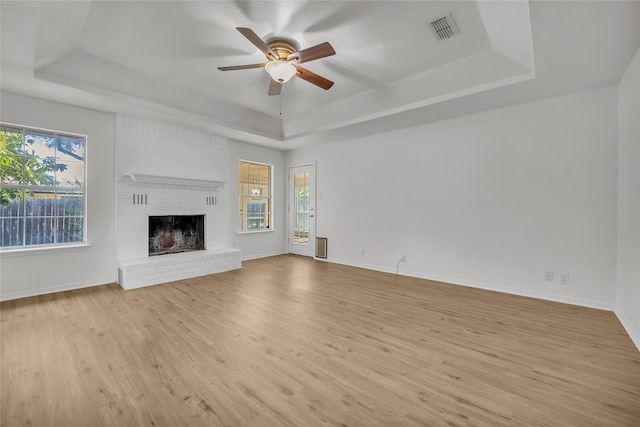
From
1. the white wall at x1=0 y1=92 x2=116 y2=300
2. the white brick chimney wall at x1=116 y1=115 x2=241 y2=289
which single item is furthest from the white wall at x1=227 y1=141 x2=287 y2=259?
the white wall at x1=0 y1=92 x2=116 y2=300

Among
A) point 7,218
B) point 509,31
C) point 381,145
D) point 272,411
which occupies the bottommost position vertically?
point 272,411

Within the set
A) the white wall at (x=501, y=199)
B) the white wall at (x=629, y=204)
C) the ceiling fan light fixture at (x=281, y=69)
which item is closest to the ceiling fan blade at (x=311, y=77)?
the ceiling fan light fixture at (x=281, y=69)

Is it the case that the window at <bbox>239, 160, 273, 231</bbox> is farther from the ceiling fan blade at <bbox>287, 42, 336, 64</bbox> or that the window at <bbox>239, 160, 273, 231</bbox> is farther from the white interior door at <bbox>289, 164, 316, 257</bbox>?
the ceiling fan blade at <bbox>287, 42, 336, 64</bbox>

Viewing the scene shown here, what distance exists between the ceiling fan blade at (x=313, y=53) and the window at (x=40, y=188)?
11.6 feet

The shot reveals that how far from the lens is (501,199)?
13.4ft

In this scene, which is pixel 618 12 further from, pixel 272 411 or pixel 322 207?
pixel 322 207

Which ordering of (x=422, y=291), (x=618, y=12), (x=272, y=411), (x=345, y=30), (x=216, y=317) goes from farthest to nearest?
1. (x=422, y=291)
2. (x=216, y=317)
3. (x=345, y=30)
4. (x=618, y=12)
5. (x=272, y=411)

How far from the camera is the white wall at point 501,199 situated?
3.42 m

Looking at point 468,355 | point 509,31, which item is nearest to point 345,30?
point 509,31

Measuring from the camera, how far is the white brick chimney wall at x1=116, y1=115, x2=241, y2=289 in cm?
441

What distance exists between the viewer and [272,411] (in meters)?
1.66

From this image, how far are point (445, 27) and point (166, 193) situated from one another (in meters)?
4.74

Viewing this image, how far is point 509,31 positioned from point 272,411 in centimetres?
360

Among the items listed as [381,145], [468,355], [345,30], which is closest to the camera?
[468,355]
